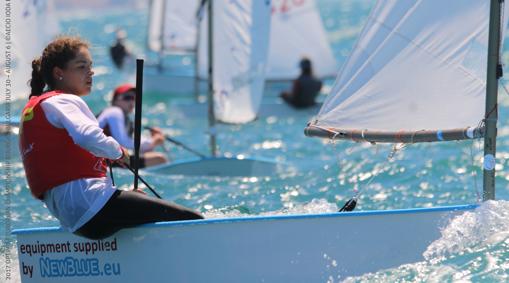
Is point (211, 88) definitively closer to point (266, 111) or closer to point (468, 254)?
point (266, 111)

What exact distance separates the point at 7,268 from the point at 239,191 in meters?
2.43

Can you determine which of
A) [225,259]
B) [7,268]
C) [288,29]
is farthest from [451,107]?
[288,29]

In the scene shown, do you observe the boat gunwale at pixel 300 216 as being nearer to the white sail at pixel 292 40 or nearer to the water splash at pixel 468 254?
the water splash at pixel 468 254

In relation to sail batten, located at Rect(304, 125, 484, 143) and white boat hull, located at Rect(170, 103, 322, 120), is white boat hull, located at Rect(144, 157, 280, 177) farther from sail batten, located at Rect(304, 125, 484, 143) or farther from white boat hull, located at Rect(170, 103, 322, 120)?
white boat hull, located at Rect(170, 103, 322, 120)

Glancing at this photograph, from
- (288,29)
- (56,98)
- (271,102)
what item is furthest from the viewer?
(288,29)

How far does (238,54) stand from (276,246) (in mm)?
4605

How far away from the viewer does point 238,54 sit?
800 cm

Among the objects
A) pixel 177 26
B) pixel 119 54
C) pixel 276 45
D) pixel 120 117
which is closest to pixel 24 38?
pixel 120 117

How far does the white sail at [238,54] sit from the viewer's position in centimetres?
794

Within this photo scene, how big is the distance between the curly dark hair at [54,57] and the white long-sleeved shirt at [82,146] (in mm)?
147

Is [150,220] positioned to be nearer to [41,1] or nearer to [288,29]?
[41,1]

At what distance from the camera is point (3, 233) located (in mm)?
4941

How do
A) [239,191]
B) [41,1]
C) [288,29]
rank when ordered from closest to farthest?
1. [239,191]
2. [41,1]
3. [288,29]

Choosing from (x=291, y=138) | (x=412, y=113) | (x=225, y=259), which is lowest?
(x=291, y=138)
